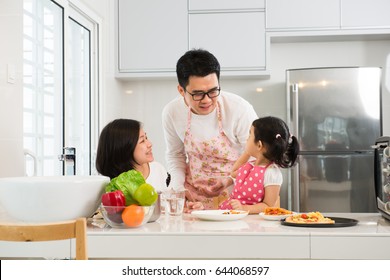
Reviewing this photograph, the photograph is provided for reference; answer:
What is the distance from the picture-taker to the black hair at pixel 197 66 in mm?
2363

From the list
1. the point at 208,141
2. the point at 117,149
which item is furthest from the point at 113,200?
the point at 208,141

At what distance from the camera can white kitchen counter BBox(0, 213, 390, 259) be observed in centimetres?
150

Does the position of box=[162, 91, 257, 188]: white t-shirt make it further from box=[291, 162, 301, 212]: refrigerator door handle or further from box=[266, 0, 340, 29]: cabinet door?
box=[266, 0, 340, 29]: cabinet door

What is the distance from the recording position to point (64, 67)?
135 inches

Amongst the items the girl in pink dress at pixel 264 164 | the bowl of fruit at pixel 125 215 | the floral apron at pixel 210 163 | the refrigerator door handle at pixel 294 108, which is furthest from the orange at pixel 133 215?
the refrigerator door handle at pixel 294 108

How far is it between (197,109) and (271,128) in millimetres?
345

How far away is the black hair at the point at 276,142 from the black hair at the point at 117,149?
0.50 meters

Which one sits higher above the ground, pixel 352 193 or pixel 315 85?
pixel 315 85

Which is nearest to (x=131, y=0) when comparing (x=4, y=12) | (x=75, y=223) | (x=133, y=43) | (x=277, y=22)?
(x=133, y=43)

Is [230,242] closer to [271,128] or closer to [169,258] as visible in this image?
[169,258]

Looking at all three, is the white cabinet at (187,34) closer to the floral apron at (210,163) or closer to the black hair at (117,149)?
the floral apron at (210,163)

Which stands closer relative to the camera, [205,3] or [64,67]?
[64,67]

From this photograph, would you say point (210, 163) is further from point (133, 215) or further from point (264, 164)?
point (133, 215)

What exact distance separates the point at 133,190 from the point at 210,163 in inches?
44.6
